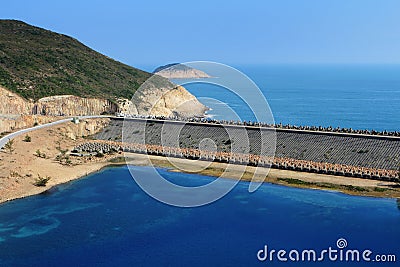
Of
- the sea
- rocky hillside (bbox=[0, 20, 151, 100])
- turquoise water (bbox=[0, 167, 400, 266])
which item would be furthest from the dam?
rocky hillside (bbox=[0, 20, 151, 100])

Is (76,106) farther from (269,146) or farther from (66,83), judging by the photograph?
(269,146)

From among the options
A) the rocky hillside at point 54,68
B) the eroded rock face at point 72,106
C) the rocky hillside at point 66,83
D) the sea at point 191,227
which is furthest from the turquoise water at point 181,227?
the rocky hillside at point 54,68

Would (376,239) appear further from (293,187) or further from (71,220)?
(71,220)

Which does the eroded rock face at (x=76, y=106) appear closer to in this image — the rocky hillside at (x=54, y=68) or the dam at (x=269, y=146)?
the rocky hillside at (x=54, y=68)

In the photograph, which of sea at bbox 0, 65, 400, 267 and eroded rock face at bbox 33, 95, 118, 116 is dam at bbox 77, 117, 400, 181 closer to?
sea at bbox 0, 65, 400, 267

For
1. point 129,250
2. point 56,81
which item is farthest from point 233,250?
point 56,81

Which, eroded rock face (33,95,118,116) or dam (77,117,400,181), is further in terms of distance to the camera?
eroded rock face (33,95,118,116)
